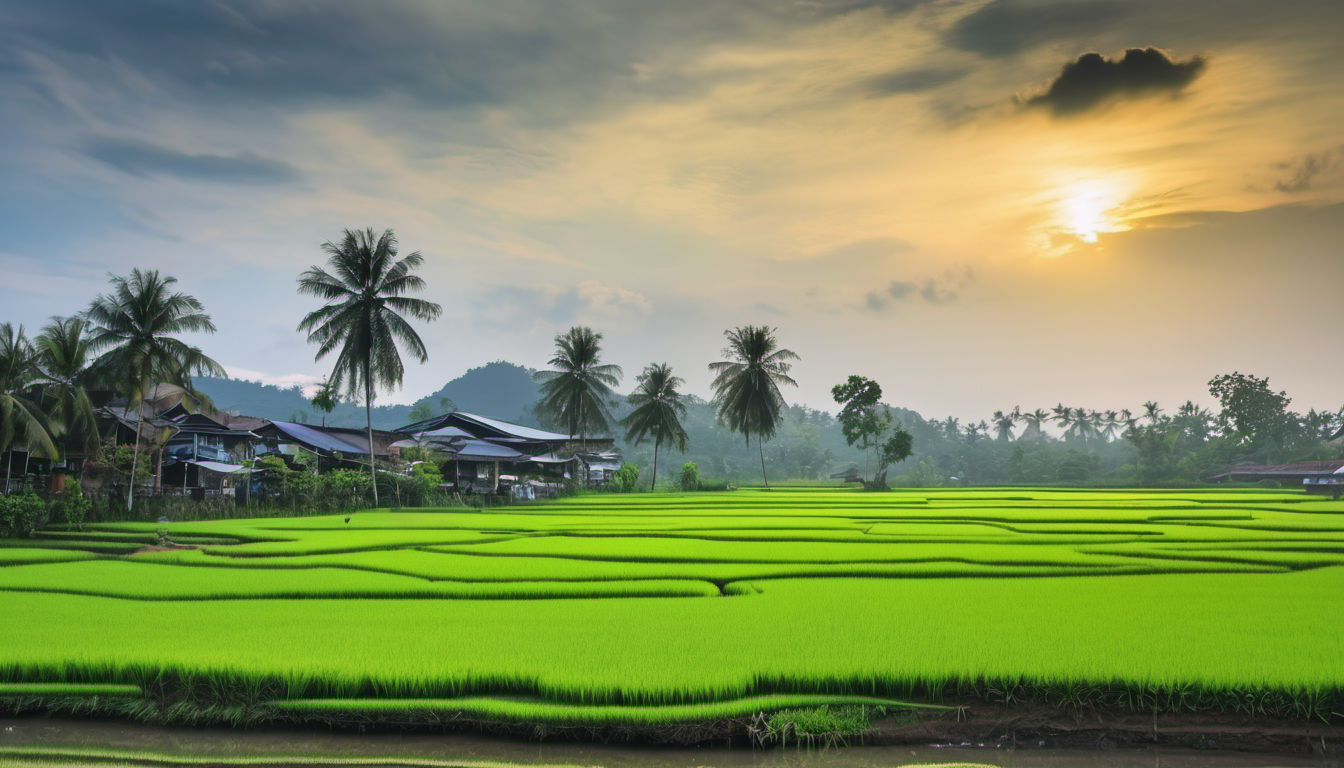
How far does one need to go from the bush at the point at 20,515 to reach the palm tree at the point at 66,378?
8.98m

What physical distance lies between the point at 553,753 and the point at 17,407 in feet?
83.9

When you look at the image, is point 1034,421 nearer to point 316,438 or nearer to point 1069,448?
point 1069,448

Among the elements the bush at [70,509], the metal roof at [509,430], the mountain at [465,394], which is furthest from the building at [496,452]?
the mountain at [465,394]

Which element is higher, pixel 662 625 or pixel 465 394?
pixel 465 394

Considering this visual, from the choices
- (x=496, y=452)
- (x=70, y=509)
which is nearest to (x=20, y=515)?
(x=70, y=509)

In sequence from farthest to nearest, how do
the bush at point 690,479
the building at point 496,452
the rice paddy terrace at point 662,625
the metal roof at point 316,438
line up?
the bush at point 690,479 < the building at point 496,452 < the metal roof at point 316,438 < the rice paddy terrace at point 662,625

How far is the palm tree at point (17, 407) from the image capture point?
22.4m

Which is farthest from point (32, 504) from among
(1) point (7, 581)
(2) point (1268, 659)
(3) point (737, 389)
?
(3) point (737, 389)

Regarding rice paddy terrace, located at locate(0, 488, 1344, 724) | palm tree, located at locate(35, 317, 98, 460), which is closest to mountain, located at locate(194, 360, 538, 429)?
palm tree, located at locate(35, 317, 98, 460)

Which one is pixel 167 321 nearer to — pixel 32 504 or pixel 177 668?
pixel 32 504

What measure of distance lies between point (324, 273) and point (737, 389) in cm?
2622

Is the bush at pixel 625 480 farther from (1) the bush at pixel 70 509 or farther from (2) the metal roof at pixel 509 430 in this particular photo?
(1) the bush at pixel 70 509

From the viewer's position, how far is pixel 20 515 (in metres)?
17.4

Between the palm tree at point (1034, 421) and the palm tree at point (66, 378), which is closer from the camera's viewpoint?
the palm tree at point (66, 378)
